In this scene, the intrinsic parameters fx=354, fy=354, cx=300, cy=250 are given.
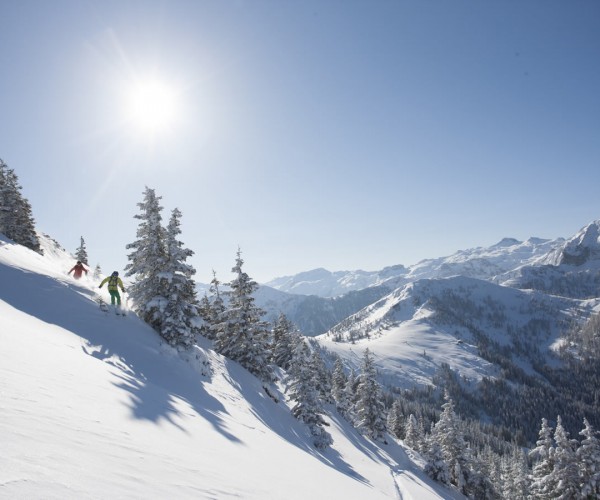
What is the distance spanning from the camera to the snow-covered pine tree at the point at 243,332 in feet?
100

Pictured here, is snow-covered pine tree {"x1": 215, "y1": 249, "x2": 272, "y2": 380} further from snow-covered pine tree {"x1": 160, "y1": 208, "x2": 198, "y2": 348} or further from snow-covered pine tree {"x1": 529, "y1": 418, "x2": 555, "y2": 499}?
snow-covered pine tree {"x1": 529, "y1": 418, "x2": 555, "y2": 499}

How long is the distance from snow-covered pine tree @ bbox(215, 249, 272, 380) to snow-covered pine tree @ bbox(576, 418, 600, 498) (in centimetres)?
2846

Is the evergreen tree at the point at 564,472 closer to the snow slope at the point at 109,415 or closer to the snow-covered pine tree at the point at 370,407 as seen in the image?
the snow-covered pine tree at the point at 370,407

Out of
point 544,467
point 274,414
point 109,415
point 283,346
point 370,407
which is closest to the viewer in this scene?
point 109,415

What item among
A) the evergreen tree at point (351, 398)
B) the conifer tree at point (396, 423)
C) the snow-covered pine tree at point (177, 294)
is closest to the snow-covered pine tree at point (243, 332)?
the snow-covered pine tree at point (177, 294)

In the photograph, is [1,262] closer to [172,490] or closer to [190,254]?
[190,254]

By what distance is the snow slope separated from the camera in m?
4.15

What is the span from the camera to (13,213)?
1545 inches

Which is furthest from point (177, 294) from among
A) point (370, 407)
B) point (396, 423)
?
point (396, 423)

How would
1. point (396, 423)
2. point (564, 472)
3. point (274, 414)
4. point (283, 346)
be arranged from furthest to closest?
point (396, 423) → point (283, 346) → point (564, 472) → point (274, 414)

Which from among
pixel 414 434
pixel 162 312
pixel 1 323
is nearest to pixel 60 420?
pixel 1 323

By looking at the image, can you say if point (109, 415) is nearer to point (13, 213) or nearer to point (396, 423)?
point (13, 213)

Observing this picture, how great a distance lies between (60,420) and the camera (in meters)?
5.60

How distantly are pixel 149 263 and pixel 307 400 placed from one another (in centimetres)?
1499
